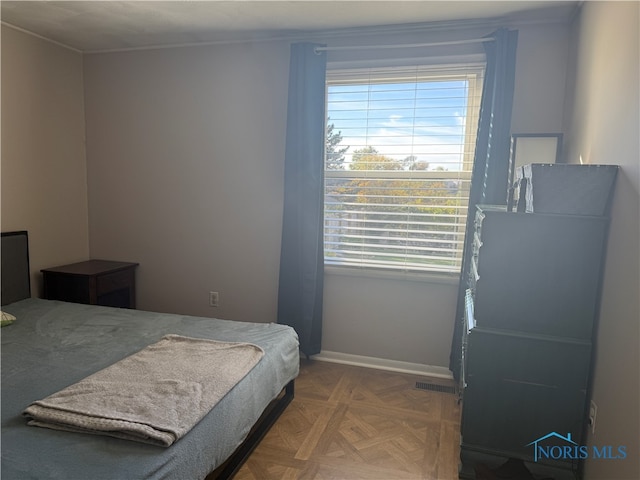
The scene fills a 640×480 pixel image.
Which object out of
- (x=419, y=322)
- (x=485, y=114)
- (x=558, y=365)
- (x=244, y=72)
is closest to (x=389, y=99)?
(x=485, y=114)

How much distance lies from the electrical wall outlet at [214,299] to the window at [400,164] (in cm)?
103

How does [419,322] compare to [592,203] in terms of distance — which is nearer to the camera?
[592,203]

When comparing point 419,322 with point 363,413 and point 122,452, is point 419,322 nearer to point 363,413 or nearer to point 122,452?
point 363,413

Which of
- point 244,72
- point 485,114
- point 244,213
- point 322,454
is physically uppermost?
point 244,72

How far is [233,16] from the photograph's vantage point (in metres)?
2.78

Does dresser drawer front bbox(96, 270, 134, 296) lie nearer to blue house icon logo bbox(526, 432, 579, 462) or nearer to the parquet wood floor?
the parquet wood floor

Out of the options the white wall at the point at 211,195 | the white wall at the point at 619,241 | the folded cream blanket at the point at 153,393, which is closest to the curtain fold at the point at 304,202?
the white wall at the point at 211,195

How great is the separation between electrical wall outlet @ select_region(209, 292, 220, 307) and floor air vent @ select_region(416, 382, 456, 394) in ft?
5.67

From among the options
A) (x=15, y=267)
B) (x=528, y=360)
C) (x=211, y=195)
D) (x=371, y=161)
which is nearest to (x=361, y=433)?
Result: (x=528, y=360)

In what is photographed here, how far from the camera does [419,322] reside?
3.12 metres

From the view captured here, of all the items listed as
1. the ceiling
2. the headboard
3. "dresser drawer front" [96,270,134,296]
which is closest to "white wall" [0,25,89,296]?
the headboard

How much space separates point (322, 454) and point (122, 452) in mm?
1091

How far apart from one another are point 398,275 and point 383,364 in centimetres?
71

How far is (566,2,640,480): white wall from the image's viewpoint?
1491 millimetres
